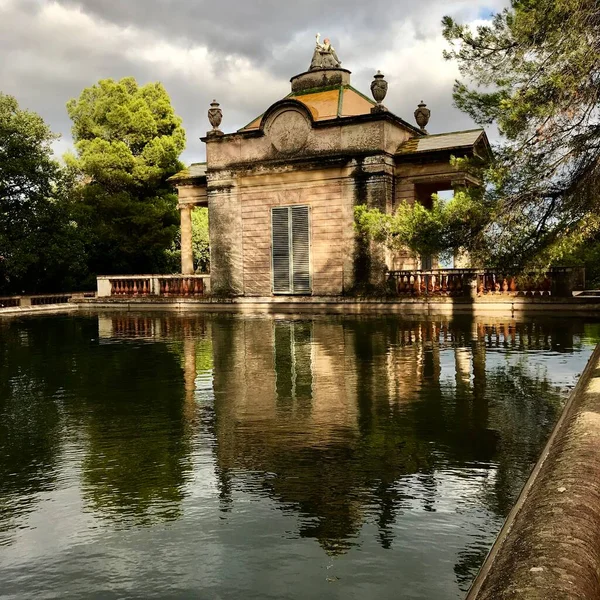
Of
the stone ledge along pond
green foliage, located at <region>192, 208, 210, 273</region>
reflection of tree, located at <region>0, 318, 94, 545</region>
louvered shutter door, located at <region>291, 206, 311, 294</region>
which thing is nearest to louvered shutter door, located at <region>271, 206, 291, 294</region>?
louvered shutter door, located at <region>291, 206, 311, 294</region>

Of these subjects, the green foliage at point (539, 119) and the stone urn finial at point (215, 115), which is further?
the stone urn finial at point (215, 115)

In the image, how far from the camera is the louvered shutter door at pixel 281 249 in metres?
23.1

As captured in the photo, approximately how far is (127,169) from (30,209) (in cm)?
528

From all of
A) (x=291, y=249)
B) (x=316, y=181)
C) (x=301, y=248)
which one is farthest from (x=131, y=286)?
(x=316, y=181)

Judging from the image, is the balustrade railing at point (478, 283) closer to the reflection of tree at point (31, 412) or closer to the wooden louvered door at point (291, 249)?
the wooden louvered door at point (291, 249)

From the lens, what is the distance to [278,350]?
11867mm

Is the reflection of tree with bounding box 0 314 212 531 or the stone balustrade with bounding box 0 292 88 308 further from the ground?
the stone balustrade with bounding box 0 292 88 308

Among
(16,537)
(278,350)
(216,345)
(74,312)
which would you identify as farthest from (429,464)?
(74,312)

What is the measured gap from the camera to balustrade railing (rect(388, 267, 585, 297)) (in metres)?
17.8

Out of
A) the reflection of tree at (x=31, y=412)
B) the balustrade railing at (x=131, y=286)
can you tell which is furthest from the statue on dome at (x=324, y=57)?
the reflection of tree at (x=31, y=412)

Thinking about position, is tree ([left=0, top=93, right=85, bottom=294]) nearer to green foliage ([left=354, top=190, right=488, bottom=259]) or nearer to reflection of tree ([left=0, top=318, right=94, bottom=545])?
reflection of tree ([left=0, top=318, right=94, bottom=545])

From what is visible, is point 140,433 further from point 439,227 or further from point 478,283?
point 478,283

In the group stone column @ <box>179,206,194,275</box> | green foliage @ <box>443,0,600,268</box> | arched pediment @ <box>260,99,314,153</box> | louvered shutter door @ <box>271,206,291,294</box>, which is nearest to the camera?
green foliage @ <box>443,0,600,268</box>

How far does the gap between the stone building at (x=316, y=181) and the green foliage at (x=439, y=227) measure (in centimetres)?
303
